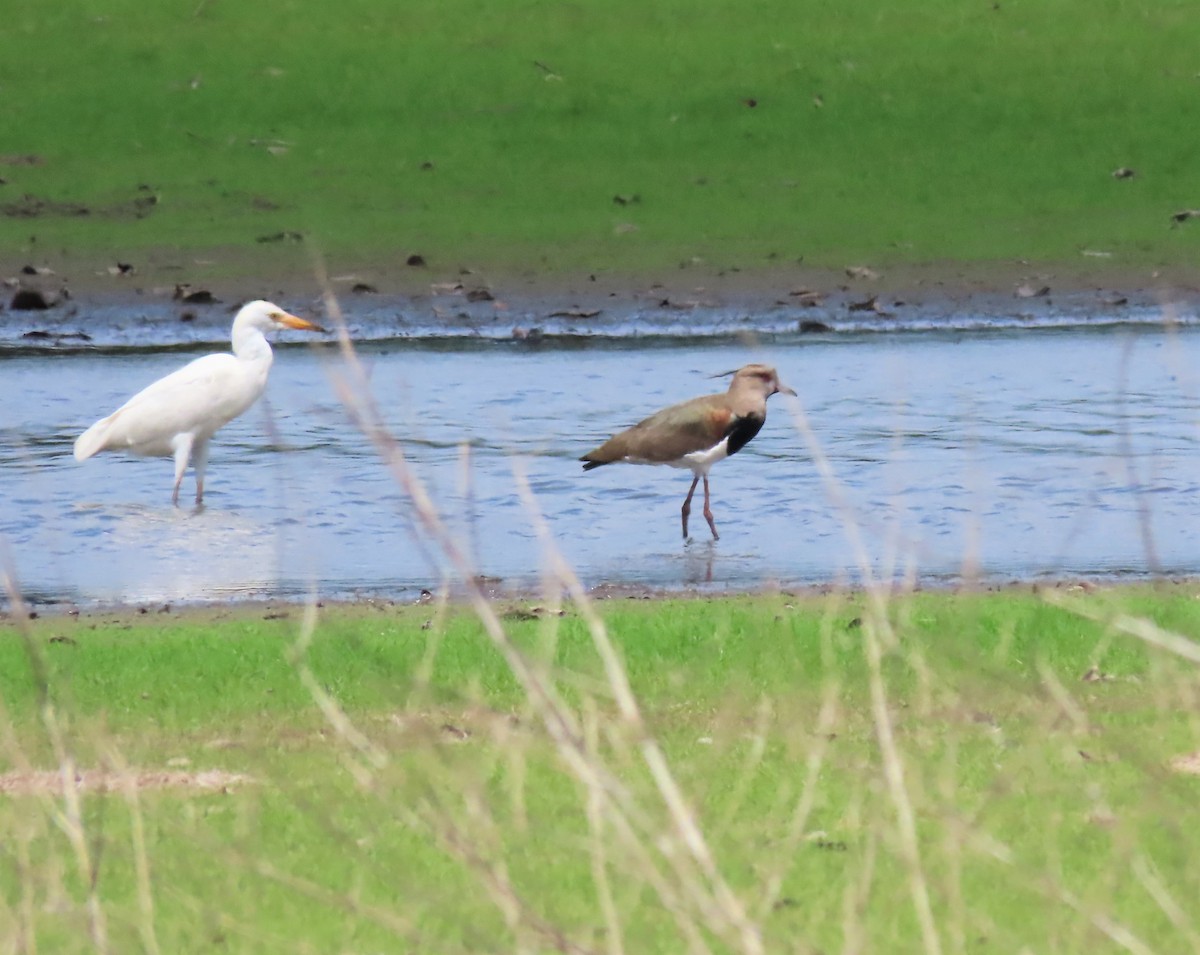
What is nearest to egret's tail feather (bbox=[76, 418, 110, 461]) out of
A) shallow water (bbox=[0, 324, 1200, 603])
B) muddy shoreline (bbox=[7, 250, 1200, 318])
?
shallow water (bbox=[0, 324, 1200, 603])

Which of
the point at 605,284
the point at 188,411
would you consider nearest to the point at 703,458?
the point at 188,411

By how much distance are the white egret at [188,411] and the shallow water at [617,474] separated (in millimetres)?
217

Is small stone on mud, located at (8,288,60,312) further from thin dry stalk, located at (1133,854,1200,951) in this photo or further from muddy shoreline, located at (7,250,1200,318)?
thin dry stalk, located at (1133,854,1200,951)

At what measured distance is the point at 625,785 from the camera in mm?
5250

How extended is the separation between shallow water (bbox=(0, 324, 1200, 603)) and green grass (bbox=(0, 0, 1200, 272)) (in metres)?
2.35

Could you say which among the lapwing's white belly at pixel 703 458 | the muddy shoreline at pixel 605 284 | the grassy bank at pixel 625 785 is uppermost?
the grassy bank at pixel 625 785

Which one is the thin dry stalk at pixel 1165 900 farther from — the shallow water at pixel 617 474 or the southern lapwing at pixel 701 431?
the southern lapwing at pixel 701 431

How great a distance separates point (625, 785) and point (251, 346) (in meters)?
7.21

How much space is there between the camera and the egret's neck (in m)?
12.1

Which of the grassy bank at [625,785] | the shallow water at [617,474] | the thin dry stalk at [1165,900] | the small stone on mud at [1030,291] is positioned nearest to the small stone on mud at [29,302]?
the shallow water at [617,474]

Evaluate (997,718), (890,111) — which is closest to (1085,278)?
(890,111)

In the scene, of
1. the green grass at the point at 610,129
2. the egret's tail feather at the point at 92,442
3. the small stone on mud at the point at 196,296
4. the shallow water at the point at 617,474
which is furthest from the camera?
the green grass at the point at 610,129

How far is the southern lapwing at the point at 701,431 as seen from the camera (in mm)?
10484

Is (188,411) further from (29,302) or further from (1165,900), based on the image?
(1165,900)
